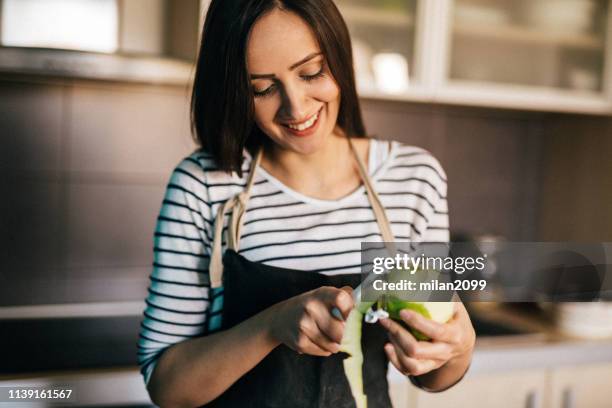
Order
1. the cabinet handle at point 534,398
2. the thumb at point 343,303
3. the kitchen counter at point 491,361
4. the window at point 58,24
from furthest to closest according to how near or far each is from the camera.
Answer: the cabinet handle at point 534,398 < the window at point 58,24 < the kitchen counter at point 491,361 < the thumb at point 343,303

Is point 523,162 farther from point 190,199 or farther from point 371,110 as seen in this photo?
point 190,199

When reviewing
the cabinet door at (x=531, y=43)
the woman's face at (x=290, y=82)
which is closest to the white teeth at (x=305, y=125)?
the woman's face at (x=290, y=82)

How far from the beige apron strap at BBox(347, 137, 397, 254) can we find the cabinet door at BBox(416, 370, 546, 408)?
667 millimetres

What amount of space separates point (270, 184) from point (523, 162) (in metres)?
1.36

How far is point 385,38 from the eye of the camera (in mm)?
1571

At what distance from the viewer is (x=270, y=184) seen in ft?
2.75

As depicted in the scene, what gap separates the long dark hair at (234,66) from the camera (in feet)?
2.34

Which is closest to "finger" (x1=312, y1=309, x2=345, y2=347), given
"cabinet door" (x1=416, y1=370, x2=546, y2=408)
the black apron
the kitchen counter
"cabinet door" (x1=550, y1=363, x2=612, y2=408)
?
the black apron

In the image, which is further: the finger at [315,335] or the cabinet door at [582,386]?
the cabinet door at [582,386]

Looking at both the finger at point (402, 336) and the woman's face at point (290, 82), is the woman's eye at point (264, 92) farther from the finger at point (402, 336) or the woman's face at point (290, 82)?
the finger at point (402, 336)

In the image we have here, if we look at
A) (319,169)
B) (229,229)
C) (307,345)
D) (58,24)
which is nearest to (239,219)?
(229,229)

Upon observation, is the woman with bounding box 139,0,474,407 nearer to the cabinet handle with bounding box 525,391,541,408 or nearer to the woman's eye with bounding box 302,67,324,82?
the woman's eye with bounding box 302,67,324,82

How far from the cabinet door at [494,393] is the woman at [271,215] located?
62 centimetres

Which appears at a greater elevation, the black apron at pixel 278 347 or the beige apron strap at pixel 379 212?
the beige apron strap at pixel 379 212
